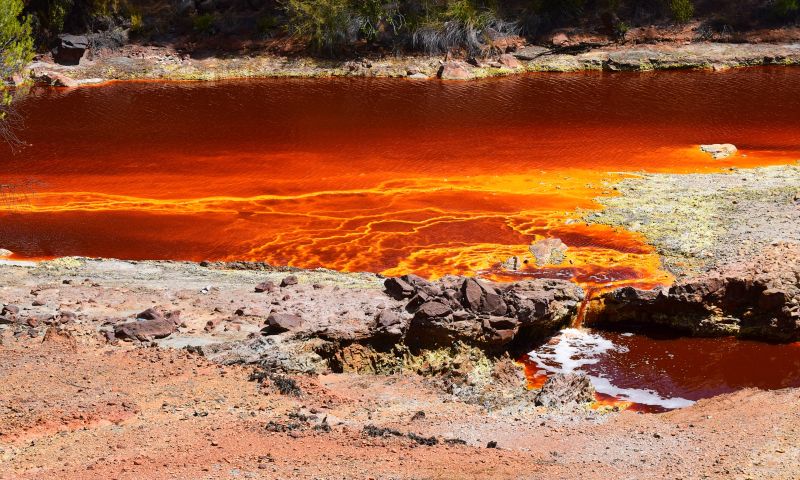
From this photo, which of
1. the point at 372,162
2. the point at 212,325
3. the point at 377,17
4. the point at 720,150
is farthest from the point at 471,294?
the point at 377,17

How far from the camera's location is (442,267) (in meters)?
18.9

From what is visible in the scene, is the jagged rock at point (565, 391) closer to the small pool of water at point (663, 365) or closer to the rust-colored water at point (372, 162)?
the small pool of water at point (663, 365)

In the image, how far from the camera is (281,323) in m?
13.6

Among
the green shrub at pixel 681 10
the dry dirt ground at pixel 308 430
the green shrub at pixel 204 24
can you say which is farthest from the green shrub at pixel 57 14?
the dry dirt ground at pixel 308 430

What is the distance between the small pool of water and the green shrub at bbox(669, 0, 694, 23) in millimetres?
31221

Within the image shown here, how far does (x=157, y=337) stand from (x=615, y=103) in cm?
2468

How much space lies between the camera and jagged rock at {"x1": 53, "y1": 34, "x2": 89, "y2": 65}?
139 feet

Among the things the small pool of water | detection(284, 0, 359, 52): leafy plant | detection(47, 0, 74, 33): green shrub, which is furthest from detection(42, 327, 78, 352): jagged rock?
detection(47, 0, 74, 33): green shrub

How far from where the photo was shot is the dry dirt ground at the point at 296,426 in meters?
9.67

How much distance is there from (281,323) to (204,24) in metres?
33.9

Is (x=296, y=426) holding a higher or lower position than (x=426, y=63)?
lower

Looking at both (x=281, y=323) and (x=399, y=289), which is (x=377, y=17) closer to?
(x=399, y=289)

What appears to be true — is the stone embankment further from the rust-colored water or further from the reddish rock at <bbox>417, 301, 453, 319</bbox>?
the rust-colored water

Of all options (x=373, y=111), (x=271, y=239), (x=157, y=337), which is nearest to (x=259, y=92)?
(x=373, y=111)
